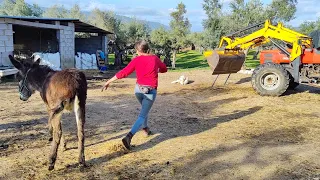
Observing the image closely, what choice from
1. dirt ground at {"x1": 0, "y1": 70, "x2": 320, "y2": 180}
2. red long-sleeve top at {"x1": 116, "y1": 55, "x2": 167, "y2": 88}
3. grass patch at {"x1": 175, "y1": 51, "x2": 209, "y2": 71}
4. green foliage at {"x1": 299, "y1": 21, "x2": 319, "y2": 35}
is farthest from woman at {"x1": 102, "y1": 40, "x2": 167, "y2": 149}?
green foliage at {"x1": 299, "y1": 21, "x2": 319, "y2": 35}

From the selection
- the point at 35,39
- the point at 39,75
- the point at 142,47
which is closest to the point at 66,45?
the point at 35,39

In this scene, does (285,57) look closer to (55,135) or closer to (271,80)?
(271,80)

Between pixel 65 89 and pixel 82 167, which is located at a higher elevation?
pixel 65 89

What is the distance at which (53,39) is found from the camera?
916 inches

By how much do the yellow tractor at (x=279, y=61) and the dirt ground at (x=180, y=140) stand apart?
1.88ft

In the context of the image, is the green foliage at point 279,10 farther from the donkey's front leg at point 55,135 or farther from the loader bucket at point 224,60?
the donkey's front leg at point 55,135

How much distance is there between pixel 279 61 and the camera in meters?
10.5

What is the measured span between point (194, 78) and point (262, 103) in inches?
222

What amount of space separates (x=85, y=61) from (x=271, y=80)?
1385 cm

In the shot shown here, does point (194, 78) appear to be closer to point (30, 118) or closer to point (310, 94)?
point (310, 94)

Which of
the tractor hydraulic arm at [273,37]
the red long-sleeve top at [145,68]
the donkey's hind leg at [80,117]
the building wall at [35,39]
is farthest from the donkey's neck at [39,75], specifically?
the building wall at [35,39]

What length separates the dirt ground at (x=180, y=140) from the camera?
420 cm

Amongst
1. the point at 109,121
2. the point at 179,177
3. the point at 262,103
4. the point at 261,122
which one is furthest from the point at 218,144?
the point at 262,103

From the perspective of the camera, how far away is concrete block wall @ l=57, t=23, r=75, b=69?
1838 cm
